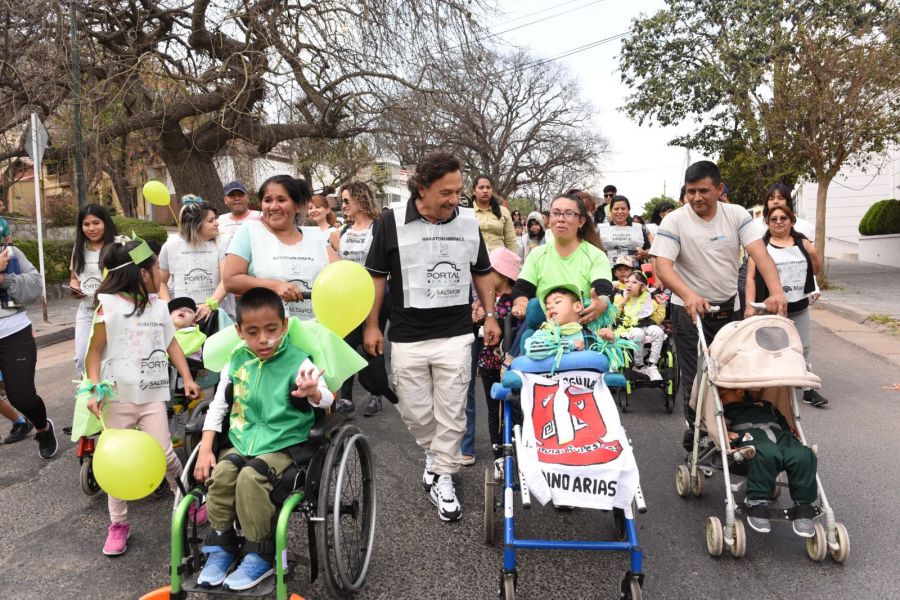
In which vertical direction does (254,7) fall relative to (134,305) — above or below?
above

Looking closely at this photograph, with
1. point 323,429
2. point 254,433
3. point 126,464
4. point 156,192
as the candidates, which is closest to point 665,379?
point 323,429

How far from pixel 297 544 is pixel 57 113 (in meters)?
10.4

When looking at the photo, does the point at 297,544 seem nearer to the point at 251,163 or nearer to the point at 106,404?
the point at 106,404

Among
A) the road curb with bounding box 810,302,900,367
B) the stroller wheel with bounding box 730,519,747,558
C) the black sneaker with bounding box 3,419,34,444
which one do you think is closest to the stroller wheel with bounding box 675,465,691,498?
the stroller wheel with bounding box 730,519,747,558

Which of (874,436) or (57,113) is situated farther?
(57,113)

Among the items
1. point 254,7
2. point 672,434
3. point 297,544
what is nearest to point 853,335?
point 672,434

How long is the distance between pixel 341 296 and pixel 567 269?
138cm

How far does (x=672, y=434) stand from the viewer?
4938 mm

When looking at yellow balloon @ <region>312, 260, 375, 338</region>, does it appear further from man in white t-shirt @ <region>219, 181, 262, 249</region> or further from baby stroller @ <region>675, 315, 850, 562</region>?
man in white t-shirt @ <region>219, 181, 262, 249</region>

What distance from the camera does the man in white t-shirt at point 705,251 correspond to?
3.78 m

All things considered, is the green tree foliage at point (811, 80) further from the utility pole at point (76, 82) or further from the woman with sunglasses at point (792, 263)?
the utility pole at point (76, 82)

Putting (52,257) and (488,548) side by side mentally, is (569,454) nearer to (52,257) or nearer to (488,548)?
(488,548)

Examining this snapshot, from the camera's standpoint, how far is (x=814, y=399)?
557cm

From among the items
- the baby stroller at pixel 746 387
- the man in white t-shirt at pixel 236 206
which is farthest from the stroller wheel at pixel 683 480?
the man in white t-shirt at pixel 236 206
